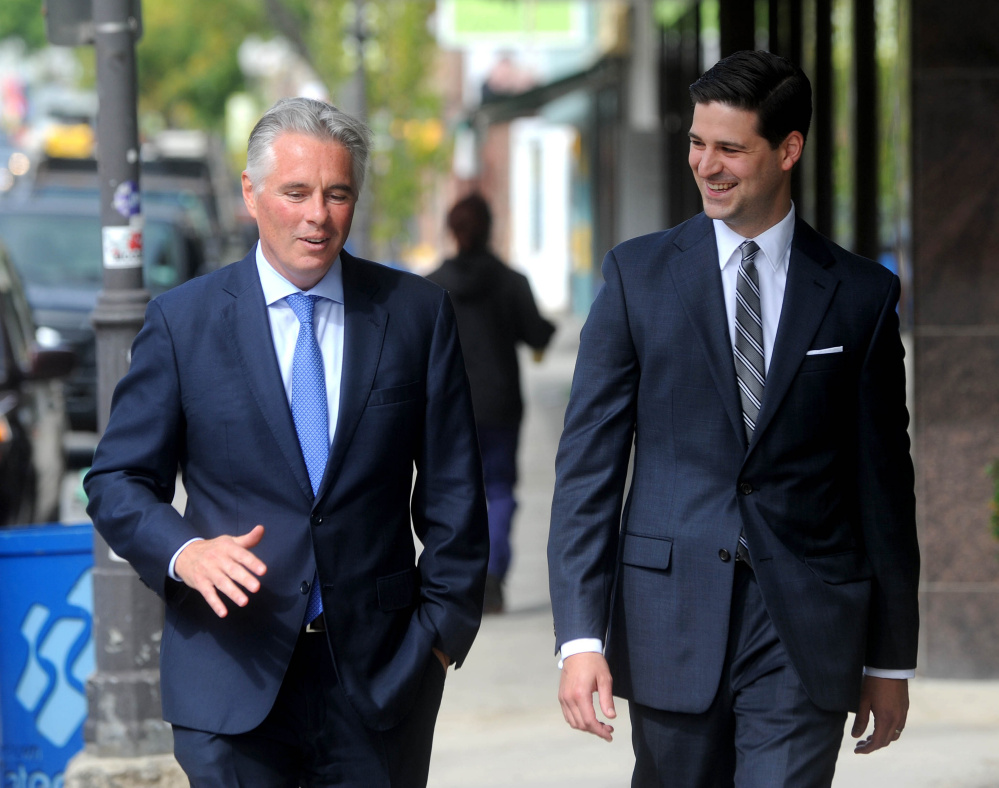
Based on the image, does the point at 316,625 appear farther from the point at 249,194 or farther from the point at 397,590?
the point at 249,194

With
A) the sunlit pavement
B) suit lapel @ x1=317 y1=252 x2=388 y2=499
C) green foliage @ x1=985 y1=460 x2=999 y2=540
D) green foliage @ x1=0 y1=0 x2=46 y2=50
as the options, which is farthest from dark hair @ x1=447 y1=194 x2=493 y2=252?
green foliage @ x1=0 y1=0 x2=46 y2=50

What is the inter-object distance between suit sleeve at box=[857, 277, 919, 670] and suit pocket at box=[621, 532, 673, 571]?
1.31 feet

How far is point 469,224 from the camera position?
8.41 meters

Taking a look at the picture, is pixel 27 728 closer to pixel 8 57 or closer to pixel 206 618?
Result: pixel 206 618

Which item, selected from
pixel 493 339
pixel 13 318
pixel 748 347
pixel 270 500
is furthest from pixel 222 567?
pixel 13 318

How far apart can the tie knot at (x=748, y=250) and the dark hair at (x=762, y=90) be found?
202mm

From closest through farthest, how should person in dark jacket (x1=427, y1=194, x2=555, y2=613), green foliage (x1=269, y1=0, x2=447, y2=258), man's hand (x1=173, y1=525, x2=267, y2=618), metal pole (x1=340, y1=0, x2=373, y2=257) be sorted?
man's hand (x1=173, y1=525, x2=267, y2=618)
person in dark jacket (x1=427, y1=194, x2=555, y2=613)
metal pole (x1=340, y1=0, x2=373, y2=257)
green foliage (x1=269, y1=0, x2=447, y2=258)

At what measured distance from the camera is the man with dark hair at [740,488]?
312 centimetres

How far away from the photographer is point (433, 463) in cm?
327

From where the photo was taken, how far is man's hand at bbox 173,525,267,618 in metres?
2.81

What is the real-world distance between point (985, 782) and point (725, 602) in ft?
9.10

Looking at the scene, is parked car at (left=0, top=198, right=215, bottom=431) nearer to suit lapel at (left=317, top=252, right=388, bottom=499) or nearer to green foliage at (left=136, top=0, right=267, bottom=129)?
suit lapel at (left=317, top=252, right=388, bottom=499)

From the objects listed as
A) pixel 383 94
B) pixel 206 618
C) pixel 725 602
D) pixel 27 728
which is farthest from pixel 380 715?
pixel 383 94

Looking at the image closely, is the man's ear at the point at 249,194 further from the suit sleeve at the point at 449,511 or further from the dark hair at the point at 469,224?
the dark hair at the point at 469,224
